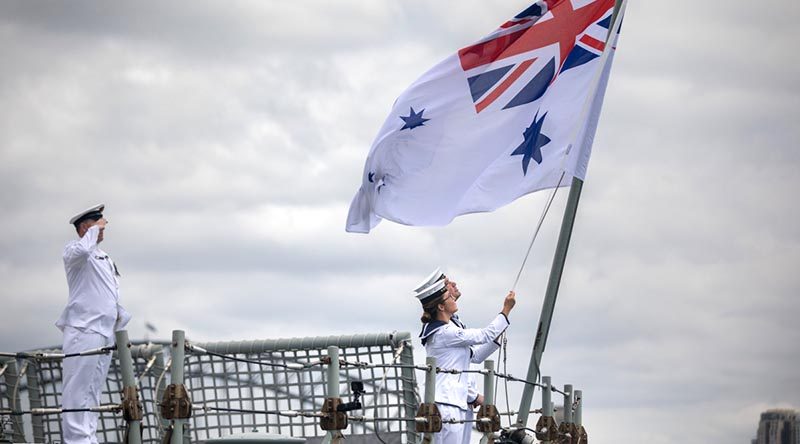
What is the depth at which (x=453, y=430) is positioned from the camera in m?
12.2

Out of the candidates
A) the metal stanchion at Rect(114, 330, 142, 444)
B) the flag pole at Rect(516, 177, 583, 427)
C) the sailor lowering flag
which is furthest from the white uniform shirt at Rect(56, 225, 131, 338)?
the flag pole at Rect(516, 177, 583, 427)

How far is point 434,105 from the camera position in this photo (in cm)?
1482

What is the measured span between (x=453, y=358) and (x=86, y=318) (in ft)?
11.0

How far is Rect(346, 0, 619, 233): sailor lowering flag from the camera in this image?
14.3 meters

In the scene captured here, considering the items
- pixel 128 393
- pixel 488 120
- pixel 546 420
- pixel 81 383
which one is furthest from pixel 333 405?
pixel 488 120

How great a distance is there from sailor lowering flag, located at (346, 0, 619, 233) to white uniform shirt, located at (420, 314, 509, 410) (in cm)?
232

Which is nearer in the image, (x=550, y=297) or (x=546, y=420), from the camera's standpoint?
(x=550, y=297)

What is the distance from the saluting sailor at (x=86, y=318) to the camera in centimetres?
1145

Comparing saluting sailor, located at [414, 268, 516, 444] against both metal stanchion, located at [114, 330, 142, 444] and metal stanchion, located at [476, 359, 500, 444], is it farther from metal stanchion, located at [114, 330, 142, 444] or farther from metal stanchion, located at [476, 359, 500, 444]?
metal stanchion, located at [114, 330, 142, 444]

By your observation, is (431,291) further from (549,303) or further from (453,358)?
(549,303)

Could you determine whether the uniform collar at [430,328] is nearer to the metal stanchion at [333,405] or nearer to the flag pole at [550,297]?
the flag pole at [550,297]

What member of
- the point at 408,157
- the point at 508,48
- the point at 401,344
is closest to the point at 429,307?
the point at 401,344

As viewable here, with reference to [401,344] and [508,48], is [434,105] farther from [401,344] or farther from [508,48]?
[401,344]

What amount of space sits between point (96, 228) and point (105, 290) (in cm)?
60
